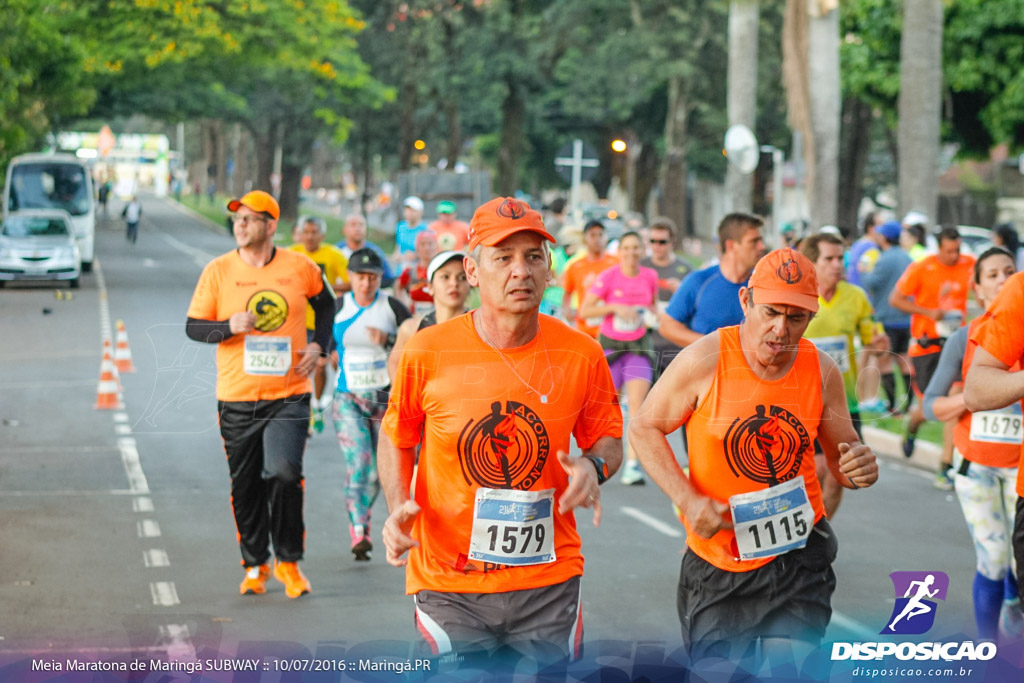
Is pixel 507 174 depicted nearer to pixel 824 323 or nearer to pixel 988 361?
pixel 824 323

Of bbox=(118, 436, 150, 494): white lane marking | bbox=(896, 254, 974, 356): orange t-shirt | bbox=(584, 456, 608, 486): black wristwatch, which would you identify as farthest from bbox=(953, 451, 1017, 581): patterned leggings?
bbox=(896, 254, 974, 356): orange t-shirt

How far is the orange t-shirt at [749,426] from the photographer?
4.63m

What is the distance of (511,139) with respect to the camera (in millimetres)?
46656

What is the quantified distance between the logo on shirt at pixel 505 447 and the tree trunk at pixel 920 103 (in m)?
Result: 16.1

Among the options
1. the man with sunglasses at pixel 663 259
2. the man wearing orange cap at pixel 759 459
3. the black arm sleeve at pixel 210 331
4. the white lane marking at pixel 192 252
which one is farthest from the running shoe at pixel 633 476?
the white lane marking at pixel 192 252

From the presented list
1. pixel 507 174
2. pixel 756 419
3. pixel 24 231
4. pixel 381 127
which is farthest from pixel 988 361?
pixel 381 127

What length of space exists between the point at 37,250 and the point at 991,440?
93.0ft

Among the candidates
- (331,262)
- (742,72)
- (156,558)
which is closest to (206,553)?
(156,558)

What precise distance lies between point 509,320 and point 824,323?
17.3ft

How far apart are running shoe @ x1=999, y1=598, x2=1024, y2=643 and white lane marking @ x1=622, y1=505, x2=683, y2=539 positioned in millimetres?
3203

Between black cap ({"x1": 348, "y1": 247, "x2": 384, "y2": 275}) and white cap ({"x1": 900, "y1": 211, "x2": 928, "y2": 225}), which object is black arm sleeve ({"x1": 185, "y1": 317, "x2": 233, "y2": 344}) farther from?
white cap ({"x1": 900, "y1": 211, "x2": 928, "y2": 225})

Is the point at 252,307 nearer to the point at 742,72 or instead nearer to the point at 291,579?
the point at 291,579

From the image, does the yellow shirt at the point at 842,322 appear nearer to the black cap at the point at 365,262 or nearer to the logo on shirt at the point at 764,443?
the black cap at the point at 365,262

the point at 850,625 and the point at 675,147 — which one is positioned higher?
the point at 675,147
